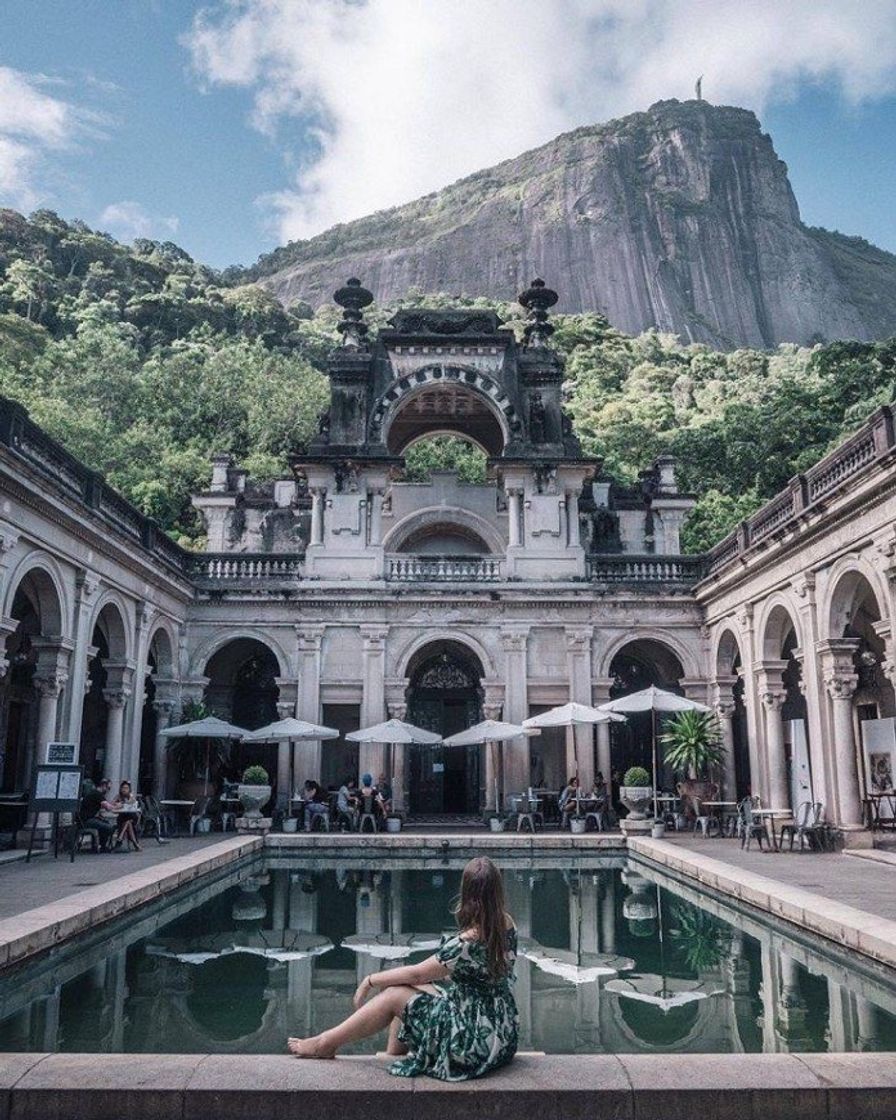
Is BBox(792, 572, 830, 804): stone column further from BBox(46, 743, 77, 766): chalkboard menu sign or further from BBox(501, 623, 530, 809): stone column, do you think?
BBox(46, 743, 77, 766): chalkboard menu sign

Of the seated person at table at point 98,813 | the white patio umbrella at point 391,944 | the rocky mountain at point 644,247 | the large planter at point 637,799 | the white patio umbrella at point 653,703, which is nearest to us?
the white patio umbrella at point 391,944

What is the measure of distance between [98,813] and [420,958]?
9.99 meters

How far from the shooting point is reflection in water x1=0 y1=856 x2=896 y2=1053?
19.1ft

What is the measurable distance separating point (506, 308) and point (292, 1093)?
318ft

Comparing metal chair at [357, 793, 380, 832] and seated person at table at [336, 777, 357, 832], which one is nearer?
metal chair at [357, 793, 380, 832]

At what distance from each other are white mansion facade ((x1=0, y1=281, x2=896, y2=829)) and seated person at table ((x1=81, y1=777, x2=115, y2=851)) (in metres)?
1.11

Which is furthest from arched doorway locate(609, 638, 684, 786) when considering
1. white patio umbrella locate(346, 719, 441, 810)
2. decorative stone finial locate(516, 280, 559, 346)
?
decorative stone finial locate(516, 280, 559, 346)

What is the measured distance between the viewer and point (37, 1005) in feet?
21.0

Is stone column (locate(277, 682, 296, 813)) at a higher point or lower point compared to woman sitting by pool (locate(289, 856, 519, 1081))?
higher

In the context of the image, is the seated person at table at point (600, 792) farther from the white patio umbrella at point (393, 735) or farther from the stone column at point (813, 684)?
the stone column at point (813, 684)

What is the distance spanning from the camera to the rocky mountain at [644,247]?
12431 cm

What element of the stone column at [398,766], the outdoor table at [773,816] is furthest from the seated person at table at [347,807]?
the outdoor table at [773,816]

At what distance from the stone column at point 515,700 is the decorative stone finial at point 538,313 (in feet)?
27.3

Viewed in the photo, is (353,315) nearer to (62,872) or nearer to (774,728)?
(774,728)
